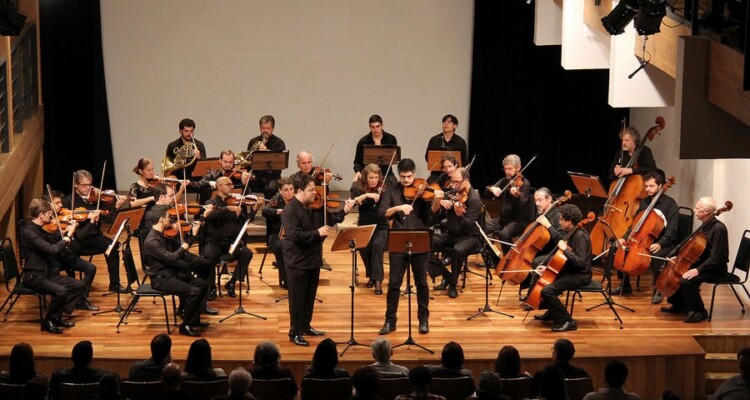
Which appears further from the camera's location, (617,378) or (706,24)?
(706,24)

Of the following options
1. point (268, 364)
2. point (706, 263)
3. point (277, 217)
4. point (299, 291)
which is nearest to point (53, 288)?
point (299, 291)

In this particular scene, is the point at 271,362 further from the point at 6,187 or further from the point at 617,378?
the point at 6,187

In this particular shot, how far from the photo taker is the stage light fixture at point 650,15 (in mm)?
7910

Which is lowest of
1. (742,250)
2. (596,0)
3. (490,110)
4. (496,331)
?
(496,331)

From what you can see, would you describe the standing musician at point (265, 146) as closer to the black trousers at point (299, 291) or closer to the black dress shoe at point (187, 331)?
the black dress shoe at point (187, 331)

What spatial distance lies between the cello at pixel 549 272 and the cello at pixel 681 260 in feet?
2.76

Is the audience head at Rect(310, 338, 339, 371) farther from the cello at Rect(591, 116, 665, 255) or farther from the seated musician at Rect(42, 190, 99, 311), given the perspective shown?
the cello at Rect(591, 116, 665, 255)

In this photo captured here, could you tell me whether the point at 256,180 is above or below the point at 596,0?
below

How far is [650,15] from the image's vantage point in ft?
26.2

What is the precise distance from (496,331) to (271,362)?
2875mm

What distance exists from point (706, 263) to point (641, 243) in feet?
2.10

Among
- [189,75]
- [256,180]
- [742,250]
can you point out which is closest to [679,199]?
[742,250]

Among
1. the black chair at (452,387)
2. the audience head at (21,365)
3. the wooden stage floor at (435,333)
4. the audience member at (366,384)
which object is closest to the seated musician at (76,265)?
the wooden stage floor at (435,333)

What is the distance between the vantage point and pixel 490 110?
13.9 meters
